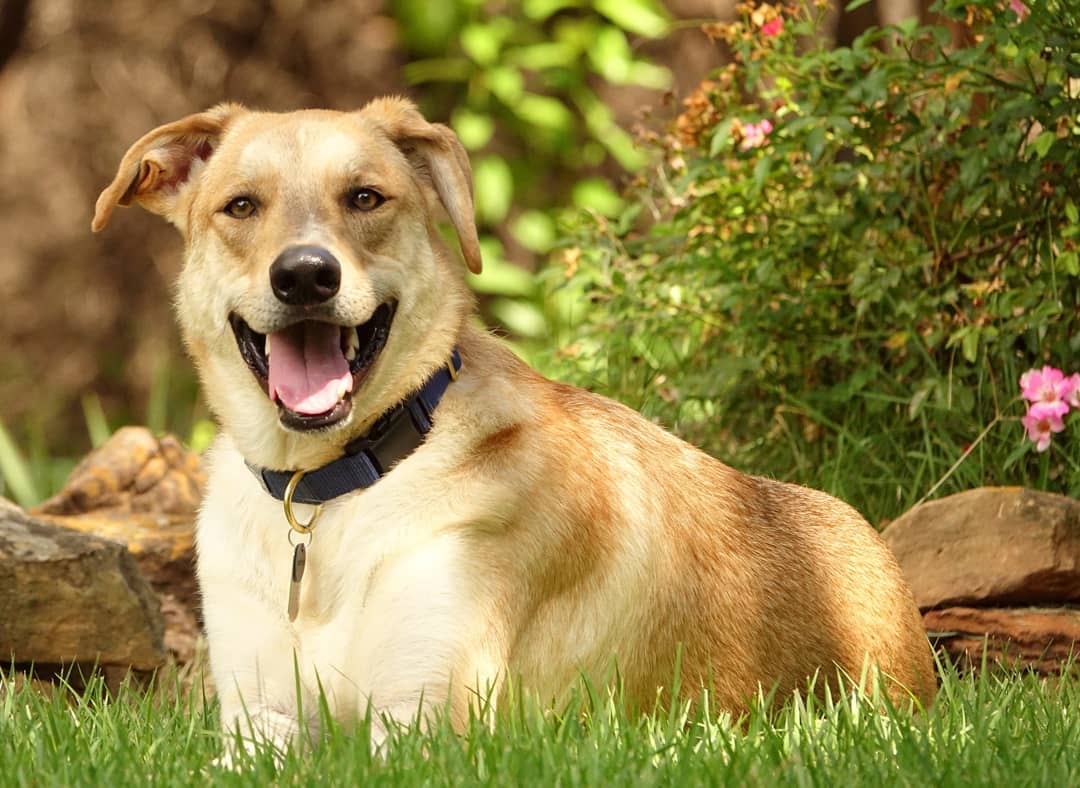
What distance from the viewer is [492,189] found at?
898 centimetres

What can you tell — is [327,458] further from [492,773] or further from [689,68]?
[689,68]

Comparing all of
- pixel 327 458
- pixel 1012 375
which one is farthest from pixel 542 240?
pixel 327 458

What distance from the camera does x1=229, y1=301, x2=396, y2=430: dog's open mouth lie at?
349cm

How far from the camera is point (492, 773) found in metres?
2.84

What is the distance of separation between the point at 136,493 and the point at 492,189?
3.43 m

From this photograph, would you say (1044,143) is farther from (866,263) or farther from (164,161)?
(164,161)

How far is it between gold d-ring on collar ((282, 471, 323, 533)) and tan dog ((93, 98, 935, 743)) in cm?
2

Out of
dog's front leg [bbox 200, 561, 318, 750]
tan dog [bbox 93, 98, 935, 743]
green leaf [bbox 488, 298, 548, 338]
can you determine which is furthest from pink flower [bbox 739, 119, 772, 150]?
green leaf [bbox 488, 298, 548, 338]

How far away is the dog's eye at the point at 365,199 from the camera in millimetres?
3713

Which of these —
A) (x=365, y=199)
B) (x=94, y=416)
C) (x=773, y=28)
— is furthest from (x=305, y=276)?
(x=94, y=416)

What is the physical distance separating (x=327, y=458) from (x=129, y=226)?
5.90 m

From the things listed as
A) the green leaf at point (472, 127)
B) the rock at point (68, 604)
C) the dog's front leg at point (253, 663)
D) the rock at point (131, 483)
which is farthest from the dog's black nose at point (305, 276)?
the green leaf at point (472, 127)

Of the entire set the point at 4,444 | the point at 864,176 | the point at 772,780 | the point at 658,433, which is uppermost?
the point at 864,176

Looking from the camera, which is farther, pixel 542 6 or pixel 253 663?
pixel 542 6
